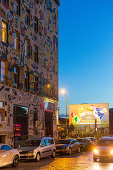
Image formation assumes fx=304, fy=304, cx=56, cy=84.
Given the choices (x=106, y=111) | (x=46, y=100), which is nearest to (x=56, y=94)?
(x=46, y=100)

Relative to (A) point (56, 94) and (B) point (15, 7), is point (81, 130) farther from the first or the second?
(B) point (15, 7)

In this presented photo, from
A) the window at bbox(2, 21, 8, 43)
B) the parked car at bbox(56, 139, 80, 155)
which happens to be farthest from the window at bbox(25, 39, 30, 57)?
the parked car at bbox(56, 139, 80, 155)

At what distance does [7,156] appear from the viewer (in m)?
16.8

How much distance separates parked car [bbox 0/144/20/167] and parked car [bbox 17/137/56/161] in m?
2.20

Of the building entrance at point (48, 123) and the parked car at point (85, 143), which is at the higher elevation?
the building entrance at point (48, 123)

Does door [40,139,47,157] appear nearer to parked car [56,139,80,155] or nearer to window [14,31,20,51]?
parked car [56,139,80,155]

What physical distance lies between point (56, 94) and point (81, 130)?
29219mm

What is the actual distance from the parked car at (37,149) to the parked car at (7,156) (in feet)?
7.23

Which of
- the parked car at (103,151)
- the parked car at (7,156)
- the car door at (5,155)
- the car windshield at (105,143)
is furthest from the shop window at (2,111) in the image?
the parked car at (103,151)

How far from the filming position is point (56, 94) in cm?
4325

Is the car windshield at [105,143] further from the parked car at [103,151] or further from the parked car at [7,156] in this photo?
the parked car at [7,156]

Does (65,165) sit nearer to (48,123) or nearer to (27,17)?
(27,17)

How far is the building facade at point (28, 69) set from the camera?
2777 centimetres

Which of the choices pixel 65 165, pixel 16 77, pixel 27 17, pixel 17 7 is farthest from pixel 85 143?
pixel 65 165
